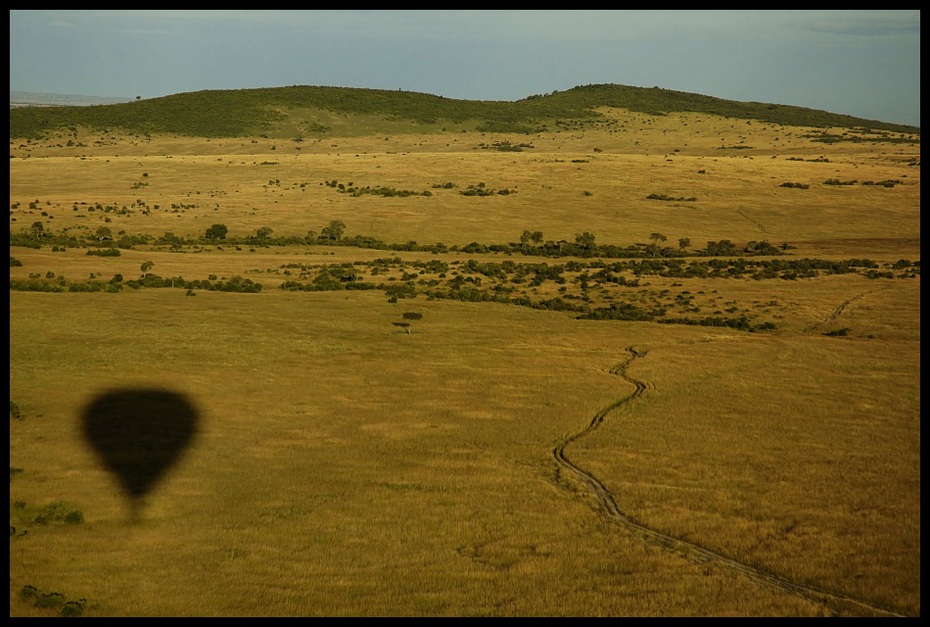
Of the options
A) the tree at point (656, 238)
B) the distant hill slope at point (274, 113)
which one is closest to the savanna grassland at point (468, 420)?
the tree at point (656, 238)

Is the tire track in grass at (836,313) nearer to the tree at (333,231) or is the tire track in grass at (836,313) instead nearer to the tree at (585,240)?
the tree at (585,240)

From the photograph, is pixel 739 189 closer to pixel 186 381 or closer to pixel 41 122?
pixel 186 381

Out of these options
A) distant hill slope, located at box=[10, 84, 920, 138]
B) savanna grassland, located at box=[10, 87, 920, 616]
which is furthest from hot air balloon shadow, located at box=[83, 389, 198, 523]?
distant hill slope, located at box=[10, 84, 920, 138]

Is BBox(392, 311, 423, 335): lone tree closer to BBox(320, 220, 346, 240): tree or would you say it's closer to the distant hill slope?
BBox(320, 220, 346, 240): tree

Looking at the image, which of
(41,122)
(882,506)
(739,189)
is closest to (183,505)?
(882,506)

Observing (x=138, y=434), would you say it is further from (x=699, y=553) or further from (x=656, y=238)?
(x=656, y=238)
